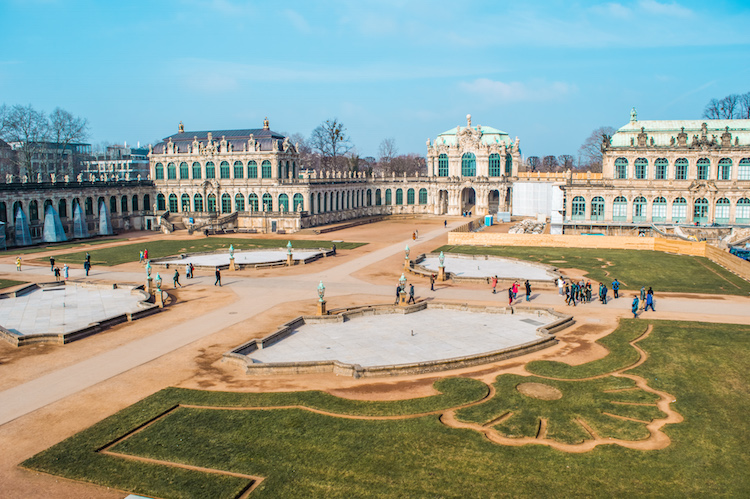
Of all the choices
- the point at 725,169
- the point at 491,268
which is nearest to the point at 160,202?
the point at 491,268

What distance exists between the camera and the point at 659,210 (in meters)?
89.7

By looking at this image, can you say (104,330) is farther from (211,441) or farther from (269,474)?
(269,474)

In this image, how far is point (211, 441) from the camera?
72.5 feet

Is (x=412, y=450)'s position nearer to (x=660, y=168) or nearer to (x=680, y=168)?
(x=660, y=168)

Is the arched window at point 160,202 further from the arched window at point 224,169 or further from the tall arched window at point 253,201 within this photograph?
the tall arched window at point 253,201

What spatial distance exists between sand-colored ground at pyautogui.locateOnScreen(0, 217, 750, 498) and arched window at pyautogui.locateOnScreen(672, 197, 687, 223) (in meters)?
46.8

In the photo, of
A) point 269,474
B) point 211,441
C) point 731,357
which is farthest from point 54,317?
point 731,357

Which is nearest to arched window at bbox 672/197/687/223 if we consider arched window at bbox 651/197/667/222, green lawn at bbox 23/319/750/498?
arched window at bbox 651/197/667/222

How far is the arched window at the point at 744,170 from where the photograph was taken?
283ft

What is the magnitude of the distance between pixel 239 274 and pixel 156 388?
29443mm

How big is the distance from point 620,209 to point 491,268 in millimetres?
41950

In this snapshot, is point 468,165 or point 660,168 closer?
point 660,168

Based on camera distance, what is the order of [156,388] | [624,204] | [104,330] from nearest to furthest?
[156,388], [104,330], [624,204]

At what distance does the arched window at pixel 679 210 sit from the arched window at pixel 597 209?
1007cm
